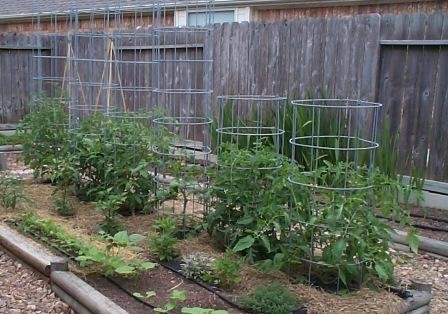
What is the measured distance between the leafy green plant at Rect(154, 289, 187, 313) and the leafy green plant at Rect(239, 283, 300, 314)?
0.35 m

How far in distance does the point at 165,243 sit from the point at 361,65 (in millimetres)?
3452

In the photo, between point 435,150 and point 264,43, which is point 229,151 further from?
point 264,43

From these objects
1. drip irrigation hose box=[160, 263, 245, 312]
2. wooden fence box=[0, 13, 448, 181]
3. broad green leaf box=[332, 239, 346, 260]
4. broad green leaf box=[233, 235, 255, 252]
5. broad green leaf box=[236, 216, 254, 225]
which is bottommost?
drip irrigation hose box=[160, 263, 245, 312]

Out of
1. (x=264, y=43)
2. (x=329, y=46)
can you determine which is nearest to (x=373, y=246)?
(x=329, y=46)

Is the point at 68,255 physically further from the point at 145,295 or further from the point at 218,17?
the point at 218,17

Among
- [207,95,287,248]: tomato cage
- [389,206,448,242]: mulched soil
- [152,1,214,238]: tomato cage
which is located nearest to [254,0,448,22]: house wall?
[152,1,214,238]: tomato cage

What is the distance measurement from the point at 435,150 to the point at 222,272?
3.25 meters

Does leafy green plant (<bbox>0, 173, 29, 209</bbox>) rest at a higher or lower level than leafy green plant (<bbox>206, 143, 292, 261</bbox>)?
lower

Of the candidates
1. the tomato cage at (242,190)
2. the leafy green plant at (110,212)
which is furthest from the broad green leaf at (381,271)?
the leafy green plant at (110,212)

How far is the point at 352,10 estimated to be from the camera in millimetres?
9289

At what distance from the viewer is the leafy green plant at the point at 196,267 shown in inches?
150

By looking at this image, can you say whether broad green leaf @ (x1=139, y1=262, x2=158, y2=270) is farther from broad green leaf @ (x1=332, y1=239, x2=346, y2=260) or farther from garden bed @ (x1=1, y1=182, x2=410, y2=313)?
broad green leaf @ (x1=332, y1=239, x2=346, y2=260)

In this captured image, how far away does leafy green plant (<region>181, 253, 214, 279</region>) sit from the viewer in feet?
12.5

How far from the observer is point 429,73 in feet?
19.2
